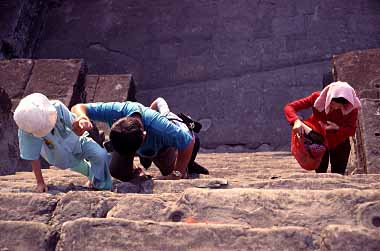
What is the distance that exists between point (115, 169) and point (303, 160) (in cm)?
128

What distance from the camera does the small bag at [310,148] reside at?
340 centimetres

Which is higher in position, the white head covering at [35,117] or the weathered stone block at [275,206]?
the white head covering at [35,117]

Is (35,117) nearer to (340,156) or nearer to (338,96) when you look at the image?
(338,96)

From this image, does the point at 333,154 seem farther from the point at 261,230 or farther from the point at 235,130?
the point at 235,130

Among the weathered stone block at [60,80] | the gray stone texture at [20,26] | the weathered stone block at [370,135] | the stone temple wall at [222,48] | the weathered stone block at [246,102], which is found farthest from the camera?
the gray stone texture at [20,26]

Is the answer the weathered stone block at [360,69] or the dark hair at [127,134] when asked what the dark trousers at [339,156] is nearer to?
the dark hair at [127,134]

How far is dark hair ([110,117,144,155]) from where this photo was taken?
2.72 m

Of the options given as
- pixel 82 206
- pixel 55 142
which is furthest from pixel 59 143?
pixel 82 206

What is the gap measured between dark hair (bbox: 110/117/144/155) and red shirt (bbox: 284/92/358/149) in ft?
3.83

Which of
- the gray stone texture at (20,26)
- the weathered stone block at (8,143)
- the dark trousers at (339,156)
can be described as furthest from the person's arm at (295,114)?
the gray stone texture at (20,26)

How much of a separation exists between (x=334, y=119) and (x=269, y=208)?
1865 millimetres

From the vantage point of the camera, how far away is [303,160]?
345 cm

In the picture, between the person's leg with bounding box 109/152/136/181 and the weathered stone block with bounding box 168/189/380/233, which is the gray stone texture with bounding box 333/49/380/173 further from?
the weathered stone block with bounding box 168/189/380/233

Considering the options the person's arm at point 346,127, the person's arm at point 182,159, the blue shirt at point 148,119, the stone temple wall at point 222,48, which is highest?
the stone temple wall at point 222,48
